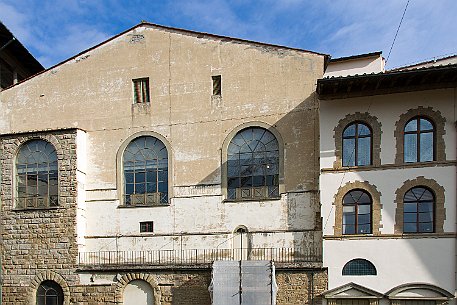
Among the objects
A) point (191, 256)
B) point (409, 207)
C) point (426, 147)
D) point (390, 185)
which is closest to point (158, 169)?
point (191, 256)

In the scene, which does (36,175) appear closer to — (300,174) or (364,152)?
(300,174)

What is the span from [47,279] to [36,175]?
407 centimetres

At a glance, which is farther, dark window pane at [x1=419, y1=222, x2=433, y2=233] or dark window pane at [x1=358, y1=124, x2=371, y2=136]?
dark window pane at [x1=358, y1=124, x2=371, y2=136]

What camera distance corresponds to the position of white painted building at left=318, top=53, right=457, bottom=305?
13047mm

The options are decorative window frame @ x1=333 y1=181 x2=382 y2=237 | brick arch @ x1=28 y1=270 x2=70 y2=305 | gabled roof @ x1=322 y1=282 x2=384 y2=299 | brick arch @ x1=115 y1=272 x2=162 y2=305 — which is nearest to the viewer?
gabled roof @ x1=322 y1=282 x2=384 y2=299

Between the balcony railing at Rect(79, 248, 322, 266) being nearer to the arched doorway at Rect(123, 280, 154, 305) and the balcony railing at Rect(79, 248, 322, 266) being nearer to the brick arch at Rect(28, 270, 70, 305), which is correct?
the arched doorway at Rect(123, 280, 154, 305)

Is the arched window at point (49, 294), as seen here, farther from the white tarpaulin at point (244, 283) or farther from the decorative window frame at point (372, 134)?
the decorative window frame at point (372, 134)

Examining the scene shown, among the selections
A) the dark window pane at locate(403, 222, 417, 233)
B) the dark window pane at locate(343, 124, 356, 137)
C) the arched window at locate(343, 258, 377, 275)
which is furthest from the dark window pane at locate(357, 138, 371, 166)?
the arched window at locate(343, 258, 377, 275)

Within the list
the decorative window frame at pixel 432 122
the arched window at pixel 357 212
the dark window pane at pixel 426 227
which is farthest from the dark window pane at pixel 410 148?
the dark window pane at pixel 426 227

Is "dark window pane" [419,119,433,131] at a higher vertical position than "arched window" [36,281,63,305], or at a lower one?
higher

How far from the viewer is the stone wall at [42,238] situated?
1627cm

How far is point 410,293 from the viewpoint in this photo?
13.1m

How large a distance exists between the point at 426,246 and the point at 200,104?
29.7 feet

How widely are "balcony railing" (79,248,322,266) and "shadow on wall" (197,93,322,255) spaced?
0.98 feet
